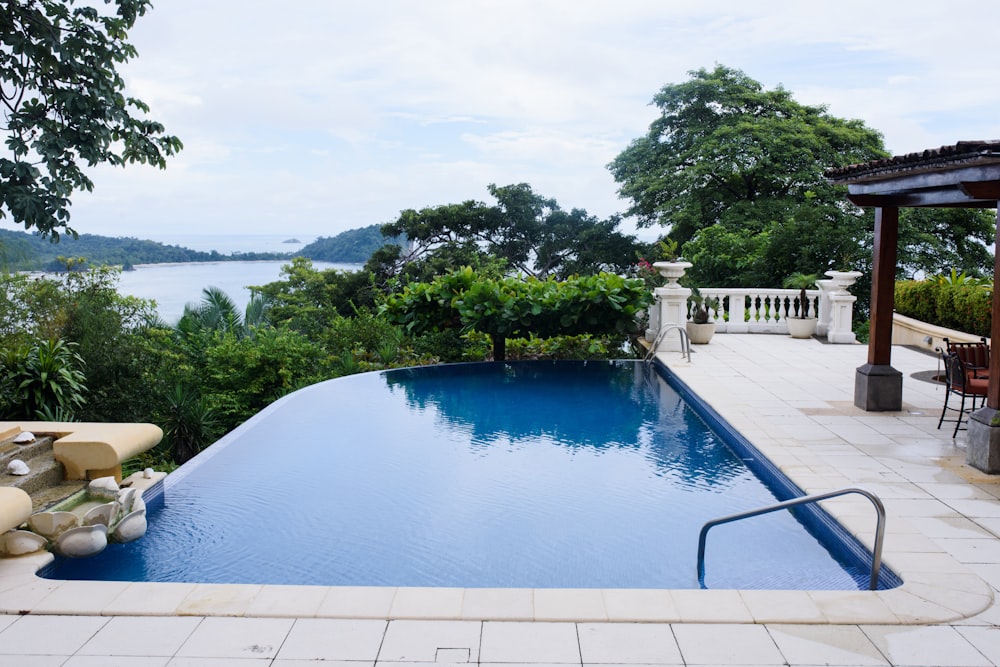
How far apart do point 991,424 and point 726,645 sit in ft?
12.0

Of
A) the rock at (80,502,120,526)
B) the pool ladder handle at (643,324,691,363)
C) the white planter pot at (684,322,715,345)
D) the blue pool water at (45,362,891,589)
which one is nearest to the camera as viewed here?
the blue pool water at (45,362,891,589)

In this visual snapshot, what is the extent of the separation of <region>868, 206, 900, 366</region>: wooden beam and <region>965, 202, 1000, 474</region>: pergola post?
184 cm

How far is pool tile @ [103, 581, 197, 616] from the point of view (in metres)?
3.97

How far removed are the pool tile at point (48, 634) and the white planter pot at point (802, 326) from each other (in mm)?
12173

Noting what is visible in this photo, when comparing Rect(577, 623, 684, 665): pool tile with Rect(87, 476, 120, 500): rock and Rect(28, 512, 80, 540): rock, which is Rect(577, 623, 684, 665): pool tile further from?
Rect(87, 476, 120, 500): rock

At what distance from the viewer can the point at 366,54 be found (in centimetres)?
2064

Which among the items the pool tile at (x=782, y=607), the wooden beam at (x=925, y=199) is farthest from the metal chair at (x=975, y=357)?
the pool tile at (x=782, y=607)

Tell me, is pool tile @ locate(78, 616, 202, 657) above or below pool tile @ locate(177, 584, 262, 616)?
below

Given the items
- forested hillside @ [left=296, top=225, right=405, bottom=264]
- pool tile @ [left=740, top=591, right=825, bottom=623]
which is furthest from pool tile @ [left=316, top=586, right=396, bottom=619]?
forested hillside @ [left=296, top=225, right=405, bottom=264]

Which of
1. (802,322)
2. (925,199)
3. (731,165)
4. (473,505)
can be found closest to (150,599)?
(473,505)

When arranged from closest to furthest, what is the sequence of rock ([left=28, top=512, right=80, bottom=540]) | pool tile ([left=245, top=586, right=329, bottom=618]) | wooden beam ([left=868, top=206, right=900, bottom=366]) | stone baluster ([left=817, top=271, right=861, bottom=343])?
pool tile ([left=245, top=586, right=329, bottom=618])
rock ([left=28, top=512, right=80, bottom=540])
wooden beam ([left=868, top=206, right=900, bottom=366])
stone baluster ([left=817, top=271, right=861, bottom=343])

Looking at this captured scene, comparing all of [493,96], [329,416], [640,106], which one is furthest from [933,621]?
Result: [493,96]

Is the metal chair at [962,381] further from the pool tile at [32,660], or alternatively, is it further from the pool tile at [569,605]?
the pool tile at [32,660]

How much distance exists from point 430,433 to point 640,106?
61.0 feet
